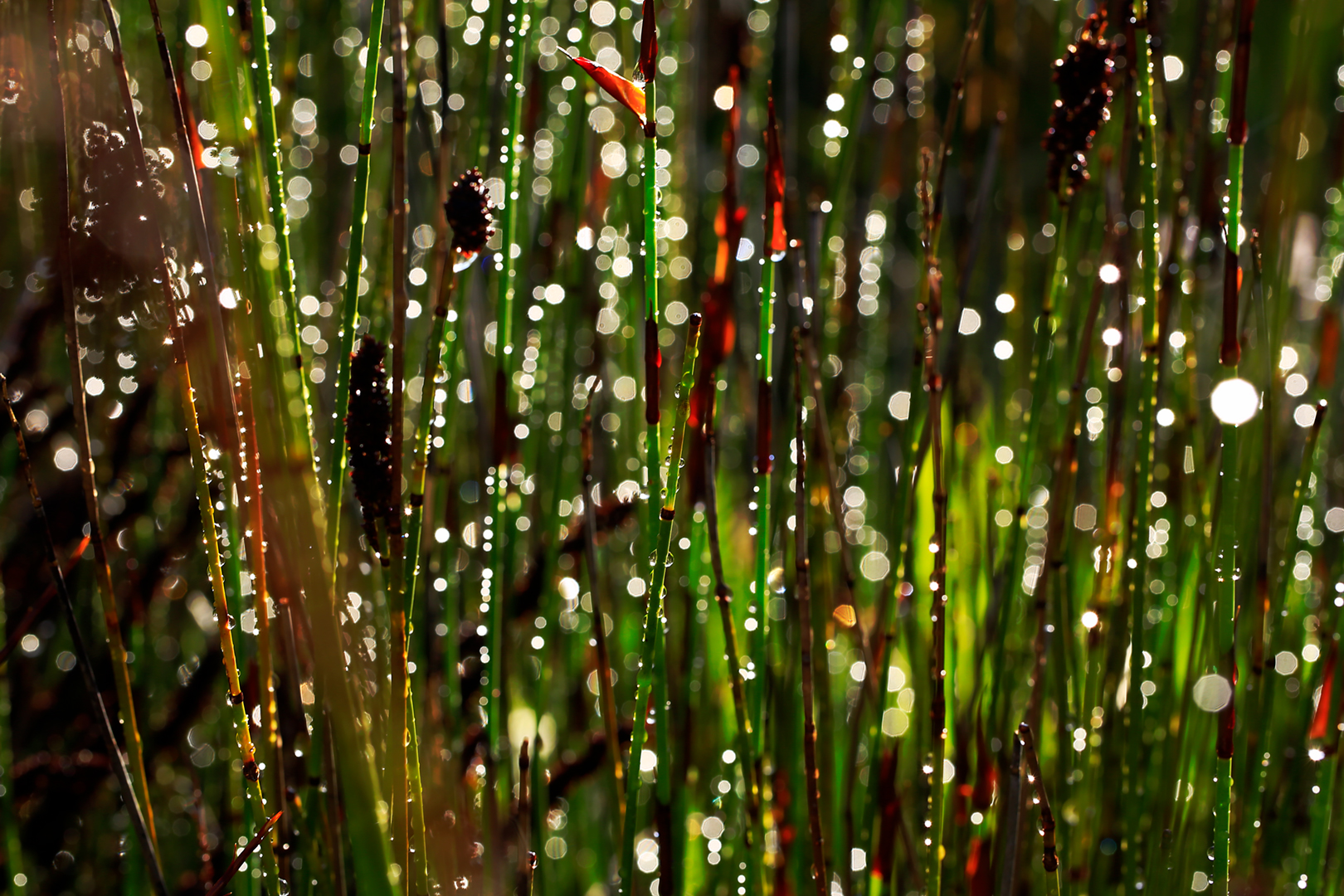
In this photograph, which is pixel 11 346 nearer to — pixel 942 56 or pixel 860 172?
pixel 860 172

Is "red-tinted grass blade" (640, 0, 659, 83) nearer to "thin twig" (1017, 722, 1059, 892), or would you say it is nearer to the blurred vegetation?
the blurred vegetation

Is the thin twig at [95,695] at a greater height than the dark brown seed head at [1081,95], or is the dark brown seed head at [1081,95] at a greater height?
the dark brown seed head at [1081,95]

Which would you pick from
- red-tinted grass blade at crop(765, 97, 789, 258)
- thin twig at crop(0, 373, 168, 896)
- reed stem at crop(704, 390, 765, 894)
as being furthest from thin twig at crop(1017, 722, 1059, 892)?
thin twig at crop(0, 373, 168, 896)

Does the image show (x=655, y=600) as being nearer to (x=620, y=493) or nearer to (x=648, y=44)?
(x=648, y=44)

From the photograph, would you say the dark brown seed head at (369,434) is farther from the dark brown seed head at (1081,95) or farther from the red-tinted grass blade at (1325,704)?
the red-tinted grass blade at (1325,704)

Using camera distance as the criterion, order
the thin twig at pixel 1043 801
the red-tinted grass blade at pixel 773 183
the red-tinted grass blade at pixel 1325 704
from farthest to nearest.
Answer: the red-tinted grass blade at pixel 1325 704
the red-tinted grass blade at pixel 773 183
the thin twig at pixel 1043 801

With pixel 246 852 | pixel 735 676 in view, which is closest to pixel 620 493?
pixel 735 676

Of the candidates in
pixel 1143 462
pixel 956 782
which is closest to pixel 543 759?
pixel 956 782

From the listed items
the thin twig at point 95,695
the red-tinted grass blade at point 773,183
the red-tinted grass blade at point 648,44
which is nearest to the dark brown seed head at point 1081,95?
the red-tinted grass blade at point 773,183
